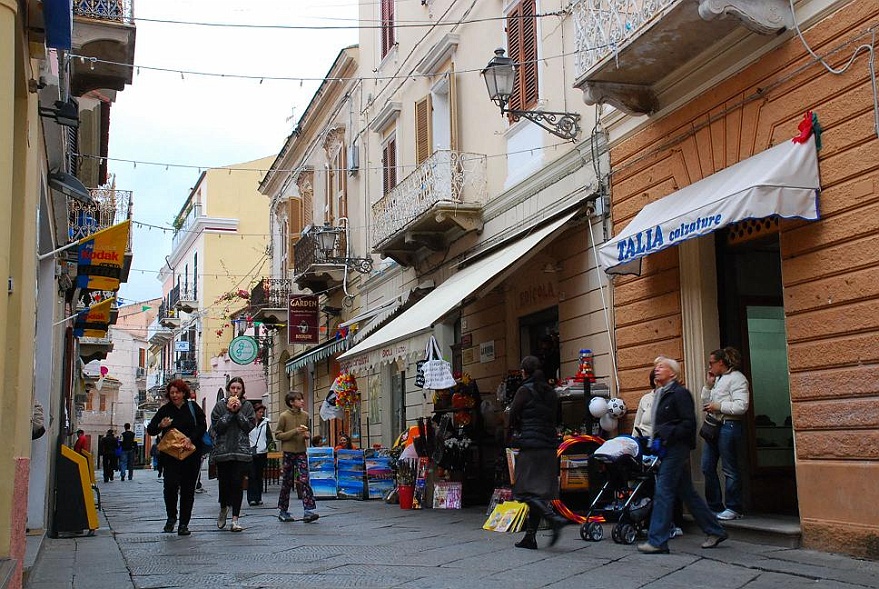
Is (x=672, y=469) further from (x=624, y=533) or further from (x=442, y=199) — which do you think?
(x=442, y=199)

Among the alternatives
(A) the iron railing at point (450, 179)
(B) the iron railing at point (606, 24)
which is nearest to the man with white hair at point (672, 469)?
(B) the iron railing at point (606, 24)

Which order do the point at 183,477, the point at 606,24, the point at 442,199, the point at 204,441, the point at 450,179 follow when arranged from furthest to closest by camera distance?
the point at 450,179 → the point at 442,199 → the point at 204,441 → the point at 183,477 → the point at 606,24

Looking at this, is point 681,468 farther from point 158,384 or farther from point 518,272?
point 158,384

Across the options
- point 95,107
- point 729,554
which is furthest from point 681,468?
point 95,107

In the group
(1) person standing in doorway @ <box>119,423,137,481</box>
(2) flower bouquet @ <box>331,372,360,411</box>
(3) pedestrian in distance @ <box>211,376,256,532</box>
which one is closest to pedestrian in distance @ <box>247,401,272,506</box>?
(2) flower bouquet @ <box>331,372,360,411</box>

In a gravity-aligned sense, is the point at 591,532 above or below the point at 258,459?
below

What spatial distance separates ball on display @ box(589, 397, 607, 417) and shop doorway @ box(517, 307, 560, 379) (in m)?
2.46

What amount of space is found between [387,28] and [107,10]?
27.8ft

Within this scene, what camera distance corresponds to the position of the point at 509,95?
39.8ft

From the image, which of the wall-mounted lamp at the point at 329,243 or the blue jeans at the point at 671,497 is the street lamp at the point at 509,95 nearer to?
the blue jeans at the point at 671,497

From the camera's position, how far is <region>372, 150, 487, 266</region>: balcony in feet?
49.9

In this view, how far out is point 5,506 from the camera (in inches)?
239

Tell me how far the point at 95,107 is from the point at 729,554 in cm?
1290

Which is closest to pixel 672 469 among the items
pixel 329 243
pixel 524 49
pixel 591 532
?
pixel 591 532
